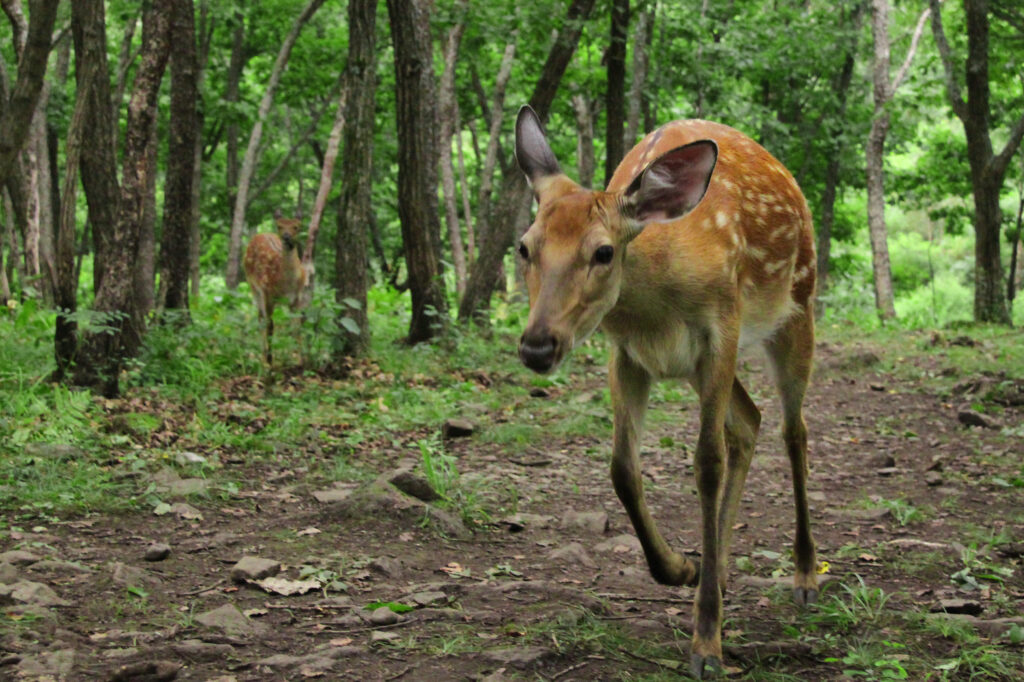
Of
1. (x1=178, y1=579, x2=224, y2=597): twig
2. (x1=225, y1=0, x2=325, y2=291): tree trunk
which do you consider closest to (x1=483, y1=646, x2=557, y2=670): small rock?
(x1=178, y1=579, x2=224, y2=597): twig

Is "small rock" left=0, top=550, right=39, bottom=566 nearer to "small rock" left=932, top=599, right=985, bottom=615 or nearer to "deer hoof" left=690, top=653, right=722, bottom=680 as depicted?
"deer hoof" left=690, top=653, right=722, bottom=680

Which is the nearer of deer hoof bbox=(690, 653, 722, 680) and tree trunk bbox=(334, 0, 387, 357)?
deer hoof bbox=(690, 653, 722, 680)

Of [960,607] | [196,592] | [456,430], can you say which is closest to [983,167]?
[456,430]

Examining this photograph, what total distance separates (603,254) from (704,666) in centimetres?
170

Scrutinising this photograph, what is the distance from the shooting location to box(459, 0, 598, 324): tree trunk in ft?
44.6

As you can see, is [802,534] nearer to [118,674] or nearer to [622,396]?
[622,396]

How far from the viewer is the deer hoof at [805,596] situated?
17.0 ft

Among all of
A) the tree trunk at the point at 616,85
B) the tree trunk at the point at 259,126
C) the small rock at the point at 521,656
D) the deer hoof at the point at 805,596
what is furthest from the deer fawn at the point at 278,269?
the small rock at the point at 521,656

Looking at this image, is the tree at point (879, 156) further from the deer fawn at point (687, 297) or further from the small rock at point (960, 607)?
the small rock at point (960, 607)

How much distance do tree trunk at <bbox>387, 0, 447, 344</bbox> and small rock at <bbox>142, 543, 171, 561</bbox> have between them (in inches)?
267

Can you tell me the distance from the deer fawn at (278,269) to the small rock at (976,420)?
8911mm

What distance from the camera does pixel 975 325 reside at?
17.1 metres

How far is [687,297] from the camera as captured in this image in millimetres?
4602

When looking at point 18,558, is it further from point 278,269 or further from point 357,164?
point 278,269
